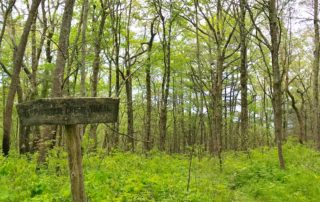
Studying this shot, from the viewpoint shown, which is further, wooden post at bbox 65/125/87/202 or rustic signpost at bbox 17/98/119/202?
wooden post at bbox 65/125/87/202

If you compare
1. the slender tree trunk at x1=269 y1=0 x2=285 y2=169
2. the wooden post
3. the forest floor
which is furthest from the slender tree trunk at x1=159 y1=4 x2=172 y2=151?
the wooden post

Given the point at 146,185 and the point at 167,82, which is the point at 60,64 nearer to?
the point at 146,185

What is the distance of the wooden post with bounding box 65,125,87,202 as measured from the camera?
3934mm

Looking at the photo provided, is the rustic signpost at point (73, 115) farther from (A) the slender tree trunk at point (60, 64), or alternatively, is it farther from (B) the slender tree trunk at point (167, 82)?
(B) the slender tree trunk at point (167, 82)

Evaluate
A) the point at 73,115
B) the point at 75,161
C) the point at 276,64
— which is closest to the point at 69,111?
the point at 73,115

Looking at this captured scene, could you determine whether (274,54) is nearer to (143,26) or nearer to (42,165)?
(42,165)

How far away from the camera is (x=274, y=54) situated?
10.1m

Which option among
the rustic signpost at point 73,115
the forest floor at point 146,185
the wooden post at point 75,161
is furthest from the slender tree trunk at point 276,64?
the wooden post at point 75,161

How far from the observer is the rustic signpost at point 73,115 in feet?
12.2

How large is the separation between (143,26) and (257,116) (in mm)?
27291

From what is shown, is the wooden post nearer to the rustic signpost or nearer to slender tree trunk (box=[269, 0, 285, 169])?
the rustic signpost

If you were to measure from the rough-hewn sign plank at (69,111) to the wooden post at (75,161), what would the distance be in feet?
0.76

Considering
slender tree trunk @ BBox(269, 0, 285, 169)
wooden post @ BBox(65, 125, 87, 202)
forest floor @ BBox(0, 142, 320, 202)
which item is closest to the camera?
wooden post @ BBox(65, 125, 87, 202)

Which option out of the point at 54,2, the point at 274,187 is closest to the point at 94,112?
the point at 274,187
